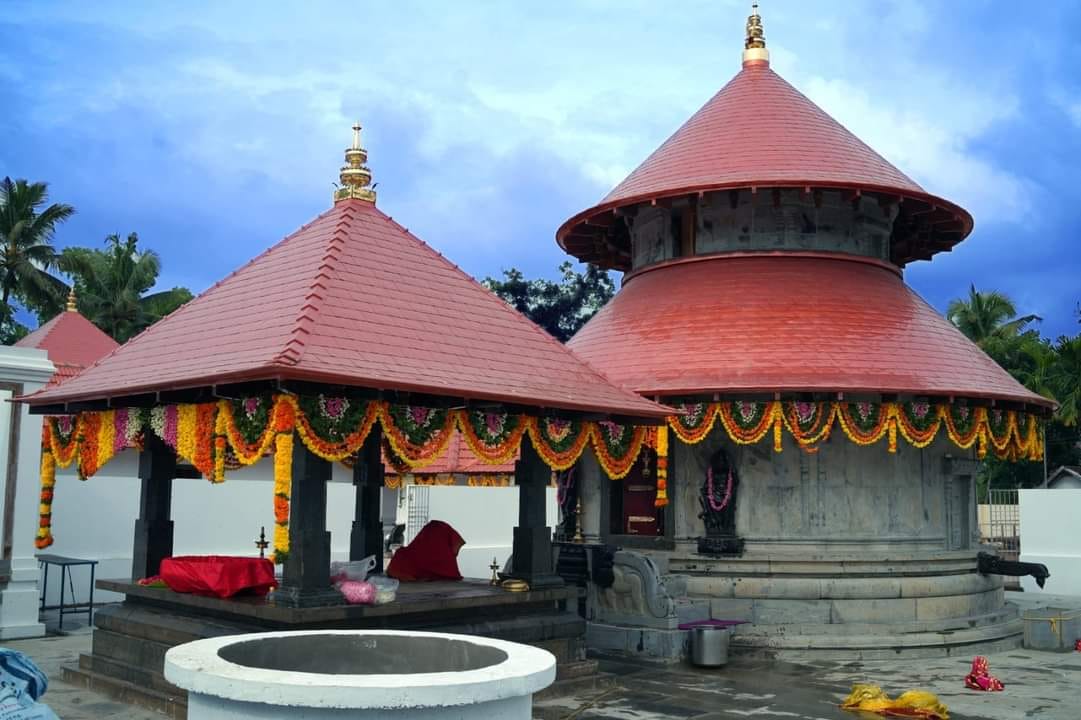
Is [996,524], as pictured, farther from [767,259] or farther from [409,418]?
[409,418]

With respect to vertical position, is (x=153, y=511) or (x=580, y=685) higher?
(x=153, y=511)

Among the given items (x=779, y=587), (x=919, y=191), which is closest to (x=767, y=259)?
(x=919, y=191)

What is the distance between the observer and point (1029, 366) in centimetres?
4456

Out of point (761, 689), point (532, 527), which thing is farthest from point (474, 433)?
point (761, 689)

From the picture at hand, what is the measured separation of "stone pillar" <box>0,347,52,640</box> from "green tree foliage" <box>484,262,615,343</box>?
3268 centimetres

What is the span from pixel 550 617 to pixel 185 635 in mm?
4226

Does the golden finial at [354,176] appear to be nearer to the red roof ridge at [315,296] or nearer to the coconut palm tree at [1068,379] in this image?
the red roof ridge at [315,296]

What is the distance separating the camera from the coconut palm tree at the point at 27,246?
40.2 meters

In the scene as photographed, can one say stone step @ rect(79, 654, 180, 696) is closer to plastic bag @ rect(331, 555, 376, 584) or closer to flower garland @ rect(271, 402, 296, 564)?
plastic bag @ rect(331, 555, 376, 584)

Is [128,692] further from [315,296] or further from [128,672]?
[315,296]

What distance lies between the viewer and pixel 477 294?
14180 mm

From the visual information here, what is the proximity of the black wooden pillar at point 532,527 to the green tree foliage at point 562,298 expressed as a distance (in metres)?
35.3

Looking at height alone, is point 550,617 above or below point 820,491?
below

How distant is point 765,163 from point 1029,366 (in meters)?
30.7
